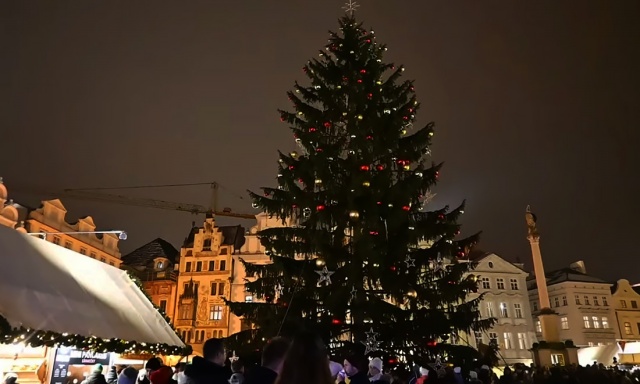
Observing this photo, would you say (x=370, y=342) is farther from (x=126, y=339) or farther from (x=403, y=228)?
(x=126, y=339)

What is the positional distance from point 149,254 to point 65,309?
49.9 meters

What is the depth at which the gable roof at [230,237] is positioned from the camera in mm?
46406

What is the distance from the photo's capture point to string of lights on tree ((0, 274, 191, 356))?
561cm

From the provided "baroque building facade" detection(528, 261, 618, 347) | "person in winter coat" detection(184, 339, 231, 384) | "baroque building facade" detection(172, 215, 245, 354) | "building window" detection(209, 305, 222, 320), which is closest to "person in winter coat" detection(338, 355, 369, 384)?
"person in winter coat" detection(184, 339, 231, 384)

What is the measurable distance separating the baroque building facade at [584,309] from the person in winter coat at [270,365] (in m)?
58.7

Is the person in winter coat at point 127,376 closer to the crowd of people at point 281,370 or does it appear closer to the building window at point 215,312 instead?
the crowd of people at point 281,370

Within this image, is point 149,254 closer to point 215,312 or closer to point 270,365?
point 215,312

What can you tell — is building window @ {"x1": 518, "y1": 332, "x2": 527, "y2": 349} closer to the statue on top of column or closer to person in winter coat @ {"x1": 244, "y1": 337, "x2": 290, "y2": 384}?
the statue on top of column

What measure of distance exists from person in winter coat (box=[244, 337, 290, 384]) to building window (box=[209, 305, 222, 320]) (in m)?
40.4

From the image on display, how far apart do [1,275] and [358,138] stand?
1017 cm

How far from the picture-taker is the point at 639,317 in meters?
59.4

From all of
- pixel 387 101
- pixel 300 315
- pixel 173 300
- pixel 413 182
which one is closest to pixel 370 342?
pixel 300 315

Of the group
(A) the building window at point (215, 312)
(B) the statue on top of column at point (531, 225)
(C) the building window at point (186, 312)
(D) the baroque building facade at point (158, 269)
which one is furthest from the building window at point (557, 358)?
(D) the baroque building facade at point (158, 269)

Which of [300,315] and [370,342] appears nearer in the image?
[370,342]
